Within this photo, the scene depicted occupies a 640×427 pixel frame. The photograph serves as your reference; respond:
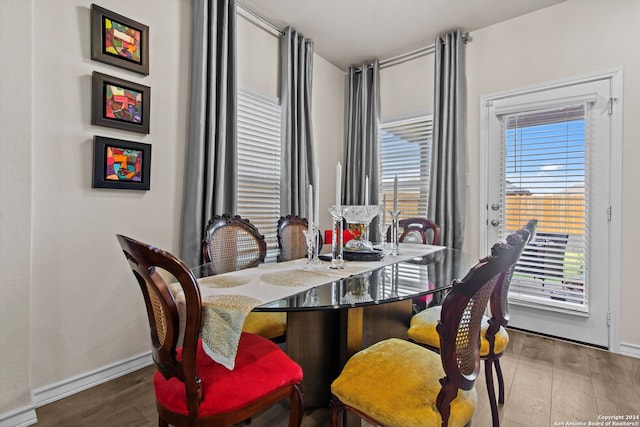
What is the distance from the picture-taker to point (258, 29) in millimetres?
3029

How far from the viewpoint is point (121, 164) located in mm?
2059

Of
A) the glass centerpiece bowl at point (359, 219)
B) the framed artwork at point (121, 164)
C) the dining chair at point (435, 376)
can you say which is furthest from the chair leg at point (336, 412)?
the framed artwork at point (121, 164)

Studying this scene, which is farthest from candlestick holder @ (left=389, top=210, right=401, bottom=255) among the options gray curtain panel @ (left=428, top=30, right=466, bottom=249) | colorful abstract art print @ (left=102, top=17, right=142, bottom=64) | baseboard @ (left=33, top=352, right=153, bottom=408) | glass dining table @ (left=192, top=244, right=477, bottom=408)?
colorful abstract art print @ (left=102, top=17, right=142, bottom=64)

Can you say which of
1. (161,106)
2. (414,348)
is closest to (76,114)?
(161,106)

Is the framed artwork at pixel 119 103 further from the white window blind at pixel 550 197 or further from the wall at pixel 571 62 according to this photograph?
the white window blind at pixel 550 197

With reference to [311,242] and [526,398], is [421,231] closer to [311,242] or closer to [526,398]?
[526,398]

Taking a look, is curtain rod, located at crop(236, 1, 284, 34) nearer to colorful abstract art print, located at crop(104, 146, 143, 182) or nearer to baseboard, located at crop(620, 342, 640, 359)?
colorful abstract art print, located at crop(104, 146, 143, 182)

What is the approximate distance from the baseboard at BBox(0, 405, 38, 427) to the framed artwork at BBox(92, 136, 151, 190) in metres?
1.20

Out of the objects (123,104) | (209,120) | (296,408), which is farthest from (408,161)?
(296,408)

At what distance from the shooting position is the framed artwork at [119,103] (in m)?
1.93

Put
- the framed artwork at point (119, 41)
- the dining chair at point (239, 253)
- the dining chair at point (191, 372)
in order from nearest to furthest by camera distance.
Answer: the dining chair at point (191, 372), the dining chair at point (239, 253), the framed artwork at point (119, 41)

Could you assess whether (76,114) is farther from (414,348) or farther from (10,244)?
(414,348)

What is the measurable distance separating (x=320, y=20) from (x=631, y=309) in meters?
3.51

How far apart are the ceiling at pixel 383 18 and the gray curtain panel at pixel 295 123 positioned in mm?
192
